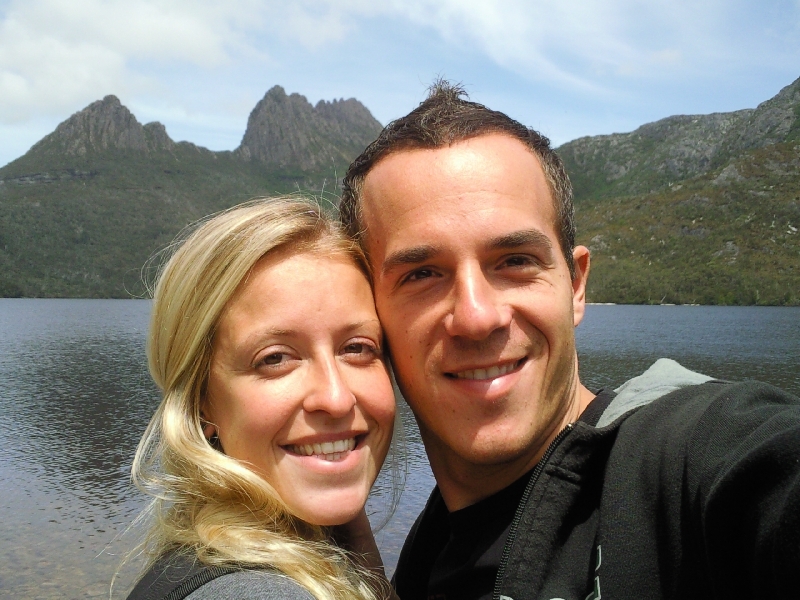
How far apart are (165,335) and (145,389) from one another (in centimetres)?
4020

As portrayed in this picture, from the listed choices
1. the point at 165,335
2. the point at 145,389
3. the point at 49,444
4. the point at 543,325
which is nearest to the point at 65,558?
the point at 49,444

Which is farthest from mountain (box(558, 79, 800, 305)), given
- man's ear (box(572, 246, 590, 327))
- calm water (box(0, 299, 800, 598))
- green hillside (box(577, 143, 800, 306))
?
man's ear (box(572, 246, 590, 327))

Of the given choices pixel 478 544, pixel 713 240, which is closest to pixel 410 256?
pixel 478 544

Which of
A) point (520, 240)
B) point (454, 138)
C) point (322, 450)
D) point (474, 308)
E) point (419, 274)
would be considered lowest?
point (322, 450)

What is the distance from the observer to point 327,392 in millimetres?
2639

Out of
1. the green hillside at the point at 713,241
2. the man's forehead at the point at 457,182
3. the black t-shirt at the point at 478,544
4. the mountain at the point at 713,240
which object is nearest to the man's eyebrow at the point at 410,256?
the man's forehead at the point at 457,182

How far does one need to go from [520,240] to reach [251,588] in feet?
5.75

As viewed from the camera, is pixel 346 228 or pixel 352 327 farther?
pixel 346 228

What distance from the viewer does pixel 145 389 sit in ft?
130

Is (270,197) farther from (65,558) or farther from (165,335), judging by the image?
(65,558)

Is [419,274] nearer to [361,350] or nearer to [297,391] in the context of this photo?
[361,350]

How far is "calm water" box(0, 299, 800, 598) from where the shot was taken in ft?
53.3

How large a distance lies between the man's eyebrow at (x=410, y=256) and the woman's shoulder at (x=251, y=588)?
4.59 feet

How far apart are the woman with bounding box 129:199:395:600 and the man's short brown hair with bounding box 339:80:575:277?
1.76 ft
